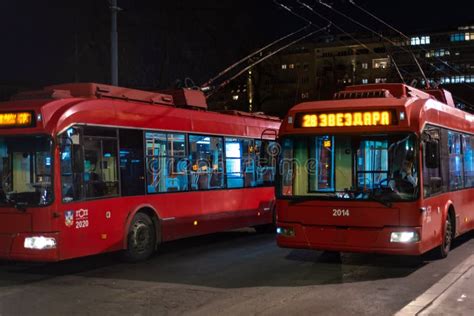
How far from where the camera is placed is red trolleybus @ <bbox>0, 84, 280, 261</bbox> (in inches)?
363

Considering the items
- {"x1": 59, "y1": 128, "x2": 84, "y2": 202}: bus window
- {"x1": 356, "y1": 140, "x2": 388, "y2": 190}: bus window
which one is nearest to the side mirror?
{"x1": 356, "y1": 140, "x2": 388, "y2": 190}: bus window

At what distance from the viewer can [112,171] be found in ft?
34.2

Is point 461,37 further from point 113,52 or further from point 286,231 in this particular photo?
point 286,231

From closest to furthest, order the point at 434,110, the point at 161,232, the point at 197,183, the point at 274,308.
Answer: the point at 274,308, the point at 434,110, the point at 161,232, the point at 197,183

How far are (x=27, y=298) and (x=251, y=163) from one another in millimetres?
7980

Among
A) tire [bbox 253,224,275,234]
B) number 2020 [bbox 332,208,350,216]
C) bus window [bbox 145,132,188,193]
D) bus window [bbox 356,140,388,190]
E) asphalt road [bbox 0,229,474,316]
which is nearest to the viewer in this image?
asphalt road [bbox 0,229,474,316]

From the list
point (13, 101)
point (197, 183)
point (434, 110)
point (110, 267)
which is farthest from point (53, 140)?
point (434, 110)

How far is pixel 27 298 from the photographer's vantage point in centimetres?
779

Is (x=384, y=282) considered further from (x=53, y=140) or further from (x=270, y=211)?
(x=270, y=211)

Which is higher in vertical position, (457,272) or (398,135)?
(398,135)

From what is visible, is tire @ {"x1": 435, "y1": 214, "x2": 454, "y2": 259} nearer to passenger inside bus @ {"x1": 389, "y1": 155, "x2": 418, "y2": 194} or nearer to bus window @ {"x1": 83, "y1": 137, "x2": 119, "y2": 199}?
passenger inside bus @ {"x1": 389, "y1": 155, "x2": 418, "y2": 194}

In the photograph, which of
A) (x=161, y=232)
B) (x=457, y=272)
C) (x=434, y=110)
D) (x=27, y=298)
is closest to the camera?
(x=27, y=298)

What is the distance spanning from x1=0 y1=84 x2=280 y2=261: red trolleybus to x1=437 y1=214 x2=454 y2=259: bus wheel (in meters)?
4.95

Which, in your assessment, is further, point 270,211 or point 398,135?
point 270,211
